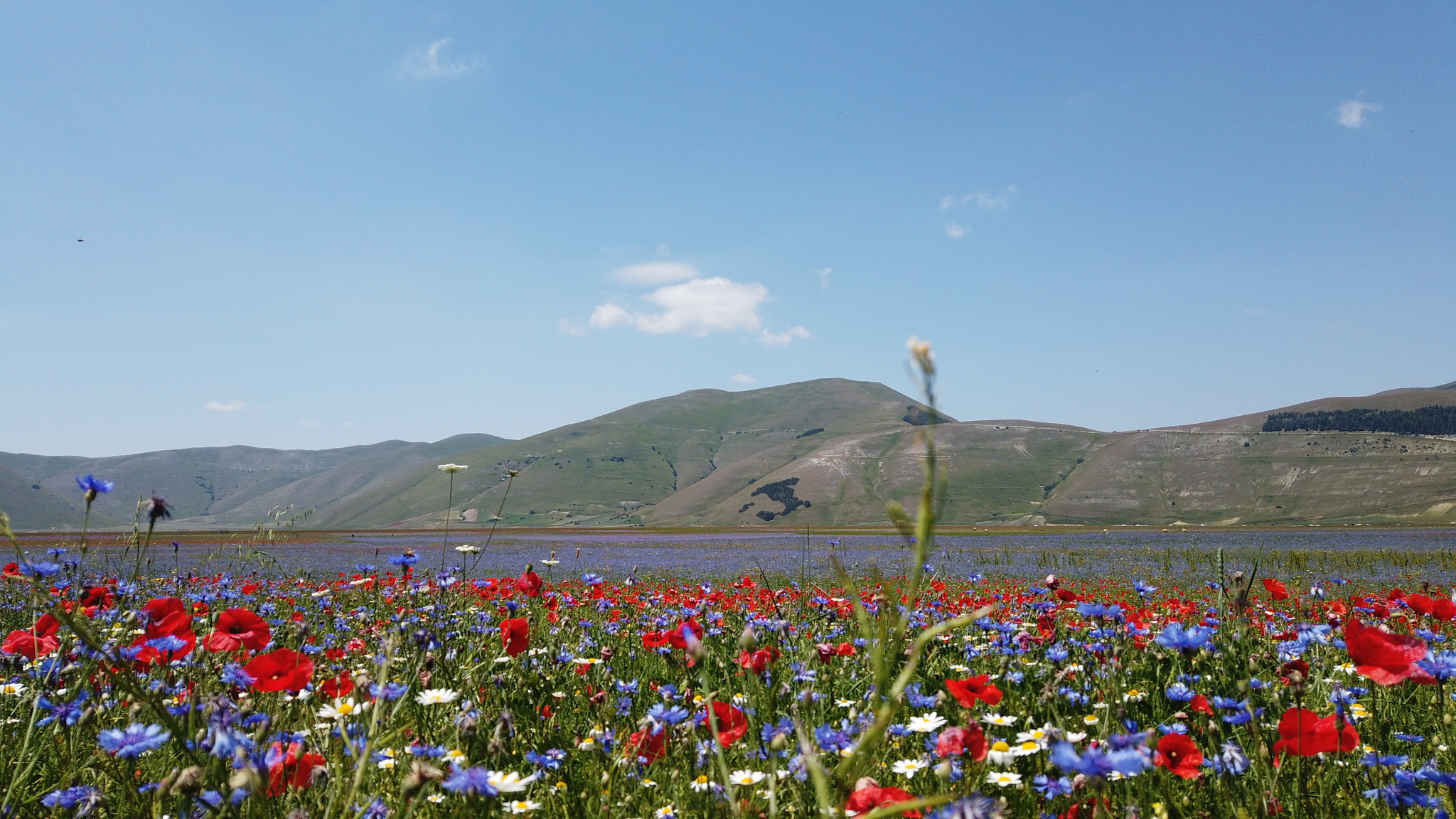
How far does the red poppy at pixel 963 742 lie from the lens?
1.98m

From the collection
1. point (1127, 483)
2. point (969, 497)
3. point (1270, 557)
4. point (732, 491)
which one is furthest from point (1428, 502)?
point (732, 491)

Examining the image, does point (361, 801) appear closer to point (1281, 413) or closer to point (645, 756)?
point (645, 756)

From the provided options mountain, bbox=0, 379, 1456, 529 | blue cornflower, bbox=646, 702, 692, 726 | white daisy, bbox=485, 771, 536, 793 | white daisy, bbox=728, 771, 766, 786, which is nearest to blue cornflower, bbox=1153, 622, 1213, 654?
white daisy, bbox=728, 771, 766, 786

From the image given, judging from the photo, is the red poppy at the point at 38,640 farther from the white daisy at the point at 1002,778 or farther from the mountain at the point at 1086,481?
the mountain at the point at 1086,481

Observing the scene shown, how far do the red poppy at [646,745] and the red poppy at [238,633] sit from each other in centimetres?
132

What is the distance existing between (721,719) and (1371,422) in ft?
609

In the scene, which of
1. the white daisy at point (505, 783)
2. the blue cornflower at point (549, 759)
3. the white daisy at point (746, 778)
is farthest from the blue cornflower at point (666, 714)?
the white daisy at point (505, 783)

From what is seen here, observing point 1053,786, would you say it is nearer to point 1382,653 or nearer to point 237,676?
point 1382,653

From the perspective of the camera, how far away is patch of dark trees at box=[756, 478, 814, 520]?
14250cm

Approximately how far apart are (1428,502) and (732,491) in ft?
387

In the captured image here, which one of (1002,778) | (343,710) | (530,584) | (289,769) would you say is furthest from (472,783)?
(530,584)

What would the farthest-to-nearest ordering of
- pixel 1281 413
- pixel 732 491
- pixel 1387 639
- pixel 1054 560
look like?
pixel 732 491 → pixel 1281 413 → pixel 1054 560 → pixel 1387 639

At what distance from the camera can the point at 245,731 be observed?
2.34 meters

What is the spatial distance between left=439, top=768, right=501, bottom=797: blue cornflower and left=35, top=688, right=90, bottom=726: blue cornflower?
5.51 ft
